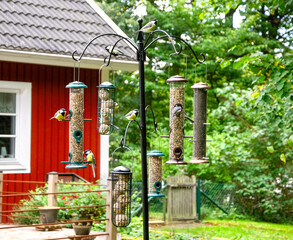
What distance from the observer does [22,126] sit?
10078 mm

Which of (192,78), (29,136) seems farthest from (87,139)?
(192,78)

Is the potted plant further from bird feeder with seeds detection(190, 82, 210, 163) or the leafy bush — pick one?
bird feeder with seeds detection(190, 82, 210, 163)

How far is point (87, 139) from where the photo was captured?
1065cm

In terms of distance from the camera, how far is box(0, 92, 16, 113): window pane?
32.8ft

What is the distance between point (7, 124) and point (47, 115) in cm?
77

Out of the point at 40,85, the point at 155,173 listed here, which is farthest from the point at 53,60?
the point at 155,173

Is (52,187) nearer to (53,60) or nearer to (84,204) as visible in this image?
(84,204)

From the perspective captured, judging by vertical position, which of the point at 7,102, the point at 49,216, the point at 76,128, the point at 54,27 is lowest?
the point at 49,216

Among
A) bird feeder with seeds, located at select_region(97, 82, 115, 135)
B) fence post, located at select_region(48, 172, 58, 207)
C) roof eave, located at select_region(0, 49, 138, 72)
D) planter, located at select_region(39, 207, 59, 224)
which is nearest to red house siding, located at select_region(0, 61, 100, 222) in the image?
roof eave, located at select_region(0, 49, 138, 72)

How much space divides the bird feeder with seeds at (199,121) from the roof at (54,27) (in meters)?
4.31

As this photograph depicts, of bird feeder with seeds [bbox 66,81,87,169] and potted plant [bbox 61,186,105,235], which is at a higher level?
bird feeder with seeds [bbox 66,81,87,169]

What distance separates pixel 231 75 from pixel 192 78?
140cm

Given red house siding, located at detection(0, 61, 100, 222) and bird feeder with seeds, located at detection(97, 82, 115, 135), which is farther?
red house siding, located at detection(0, 61, 100, 222)

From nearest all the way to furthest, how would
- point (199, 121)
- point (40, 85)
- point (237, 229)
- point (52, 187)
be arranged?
1. point (199, 121)
2. point (52, 187)
3. point (40, 85)
4. point (237, 229)
